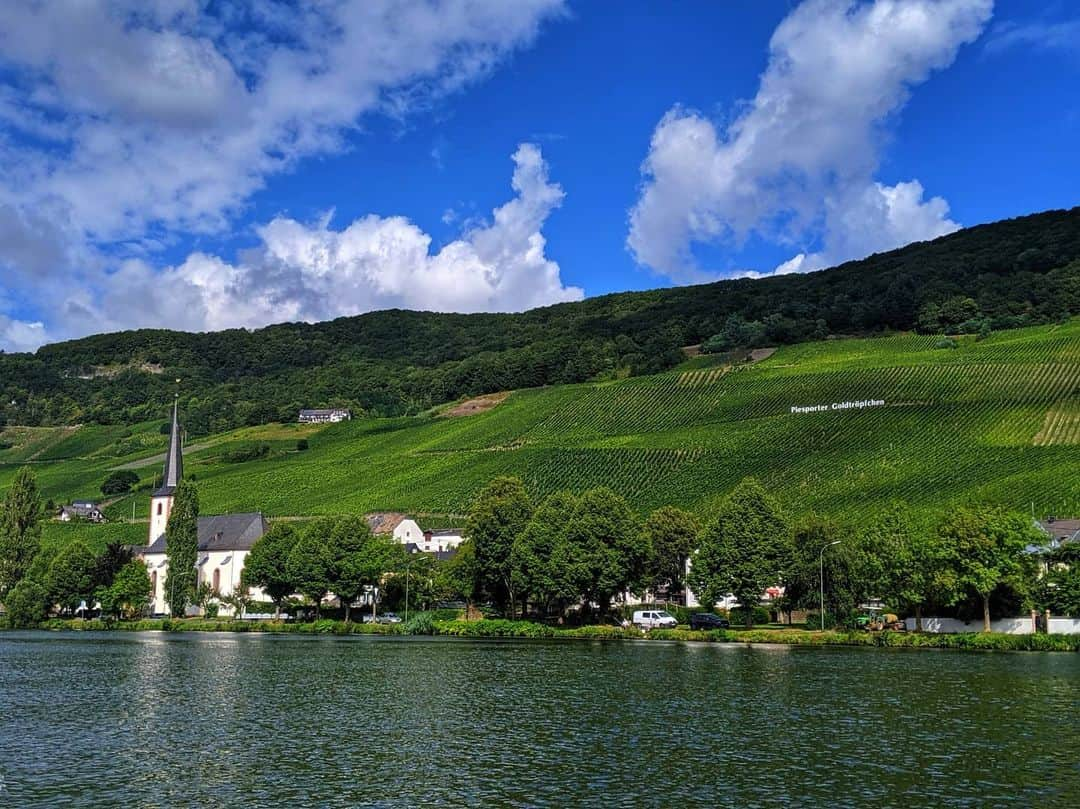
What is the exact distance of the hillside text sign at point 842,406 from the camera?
142000mm

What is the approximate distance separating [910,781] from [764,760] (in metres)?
3.97

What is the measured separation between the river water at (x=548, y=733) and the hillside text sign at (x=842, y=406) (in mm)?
89644

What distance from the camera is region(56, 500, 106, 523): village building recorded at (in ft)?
563

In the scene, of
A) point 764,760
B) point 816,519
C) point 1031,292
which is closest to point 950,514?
point 816,519

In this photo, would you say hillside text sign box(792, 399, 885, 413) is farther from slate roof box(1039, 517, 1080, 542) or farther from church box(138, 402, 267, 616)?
church box(138, 402, 267, 616)

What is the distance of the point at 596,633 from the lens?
3140 inches

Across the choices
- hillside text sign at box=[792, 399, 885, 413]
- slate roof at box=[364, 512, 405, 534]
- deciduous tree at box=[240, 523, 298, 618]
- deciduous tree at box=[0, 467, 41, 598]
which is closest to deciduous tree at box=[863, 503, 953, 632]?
deciduous tree at box=[240, 523, 298, 618]

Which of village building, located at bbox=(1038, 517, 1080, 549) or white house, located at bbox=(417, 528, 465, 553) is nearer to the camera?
village building, located at bbox=(1038, 517, 1080, 549)

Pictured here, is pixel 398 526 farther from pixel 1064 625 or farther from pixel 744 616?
pixel 1064 625

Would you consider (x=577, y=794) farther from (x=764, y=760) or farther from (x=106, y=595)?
(x=106, y=595)

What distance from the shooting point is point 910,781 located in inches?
945

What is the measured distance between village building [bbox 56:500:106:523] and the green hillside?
13.4ft

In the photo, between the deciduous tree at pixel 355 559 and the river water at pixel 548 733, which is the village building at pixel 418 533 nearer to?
the deciduous tree at pixel 355 559

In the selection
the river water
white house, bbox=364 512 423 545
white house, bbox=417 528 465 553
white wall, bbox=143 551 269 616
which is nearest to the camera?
the river water
